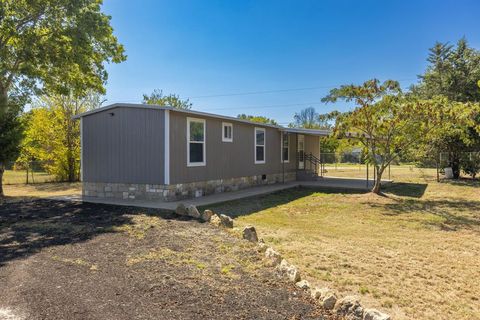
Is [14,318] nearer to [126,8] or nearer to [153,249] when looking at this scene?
[153,249]

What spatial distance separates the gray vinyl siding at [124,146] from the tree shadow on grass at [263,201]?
6.57ft

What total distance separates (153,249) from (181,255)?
0.53m

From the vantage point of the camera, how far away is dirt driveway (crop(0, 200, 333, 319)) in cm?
280

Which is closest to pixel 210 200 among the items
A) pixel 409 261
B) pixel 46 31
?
pixel 409 261

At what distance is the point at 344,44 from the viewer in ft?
61.5

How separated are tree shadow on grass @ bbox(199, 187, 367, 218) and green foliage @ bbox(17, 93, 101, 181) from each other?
1049 centimetres

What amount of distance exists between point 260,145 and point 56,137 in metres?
10.2

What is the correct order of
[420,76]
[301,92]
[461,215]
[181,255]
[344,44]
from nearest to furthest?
[181,255] < [461,215] < [344,44] < [420,76] < [301,92]

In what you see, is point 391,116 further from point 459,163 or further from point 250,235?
point 459,163

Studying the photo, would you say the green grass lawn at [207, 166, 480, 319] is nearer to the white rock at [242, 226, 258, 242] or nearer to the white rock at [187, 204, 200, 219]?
the white rock at [242, 226, 258, 242]

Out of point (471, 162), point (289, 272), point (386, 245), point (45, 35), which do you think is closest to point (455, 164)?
point (471, 162)

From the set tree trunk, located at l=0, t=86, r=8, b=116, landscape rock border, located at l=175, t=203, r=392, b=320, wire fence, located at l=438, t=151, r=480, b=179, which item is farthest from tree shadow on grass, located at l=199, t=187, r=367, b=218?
wire fence, located at l=438, t=151, r=480, b=179

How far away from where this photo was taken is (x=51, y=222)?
648 centimetres

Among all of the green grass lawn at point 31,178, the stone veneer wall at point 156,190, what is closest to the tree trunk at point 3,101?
the stone veneer wall at point 156,190
